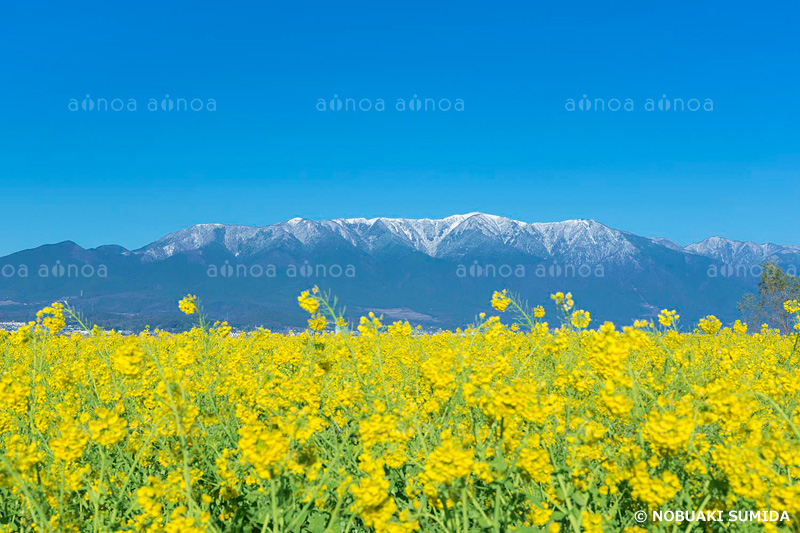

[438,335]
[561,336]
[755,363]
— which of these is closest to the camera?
[561,336]

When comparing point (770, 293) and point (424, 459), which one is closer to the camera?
point (424, 459)

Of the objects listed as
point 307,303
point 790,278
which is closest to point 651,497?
point 307,303

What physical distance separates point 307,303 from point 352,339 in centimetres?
98

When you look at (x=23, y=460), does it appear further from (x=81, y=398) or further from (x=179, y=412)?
(x=81, y=398)

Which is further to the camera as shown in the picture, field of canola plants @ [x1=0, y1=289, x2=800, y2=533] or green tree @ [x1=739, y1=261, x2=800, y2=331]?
green tree @ [x1=739, y1=261, x2=800, y2=331]

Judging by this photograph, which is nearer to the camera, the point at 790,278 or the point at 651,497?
the point at 651,497

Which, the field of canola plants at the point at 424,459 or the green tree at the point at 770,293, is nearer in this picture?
the field of canola plants at the point at 424,459

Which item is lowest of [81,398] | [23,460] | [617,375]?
[81,398]

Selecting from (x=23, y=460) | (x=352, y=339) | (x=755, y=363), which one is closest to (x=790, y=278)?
(x=755, y=363)

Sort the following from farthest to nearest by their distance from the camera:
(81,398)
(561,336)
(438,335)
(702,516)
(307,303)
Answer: (438,335) → (81,398) → (561,336) → (307,303) → (702,516)

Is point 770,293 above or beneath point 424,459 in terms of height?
beneath

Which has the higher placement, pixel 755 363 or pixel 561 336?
pixel 561 336

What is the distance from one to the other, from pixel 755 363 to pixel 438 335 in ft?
14.9

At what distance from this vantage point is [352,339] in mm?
5219
